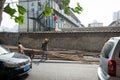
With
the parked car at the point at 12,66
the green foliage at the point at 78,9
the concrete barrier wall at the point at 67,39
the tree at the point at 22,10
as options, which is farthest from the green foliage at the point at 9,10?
the concrete barrier wall at the point at 67,39

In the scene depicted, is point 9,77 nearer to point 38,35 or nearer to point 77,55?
Answer: point 77,55

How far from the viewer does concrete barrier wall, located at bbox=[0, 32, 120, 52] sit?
21.6 metres

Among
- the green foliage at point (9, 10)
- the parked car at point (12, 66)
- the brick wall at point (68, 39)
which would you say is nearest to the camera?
the green foliage at point (9, 10)

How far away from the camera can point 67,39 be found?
23.0 meters

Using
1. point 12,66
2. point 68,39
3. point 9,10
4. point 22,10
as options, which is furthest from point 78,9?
point 68,39

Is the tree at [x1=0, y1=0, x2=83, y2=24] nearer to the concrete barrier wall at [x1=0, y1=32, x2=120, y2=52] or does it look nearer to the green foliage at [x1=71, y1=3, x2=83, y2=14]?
the green foliage at [x1=71, y1=3, x2=83, y2=14]

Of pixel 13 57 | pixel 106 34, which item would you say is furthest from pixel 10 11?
pixel 106 34

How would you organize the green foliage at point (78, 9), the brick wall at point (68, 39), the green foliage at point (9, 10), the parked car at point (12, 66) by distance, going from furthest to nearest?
the brick wall at point (68, 39) → the parked car at point (12, 66) → the green foliage at point (78, 9) → the green foliage at point (9, 10)

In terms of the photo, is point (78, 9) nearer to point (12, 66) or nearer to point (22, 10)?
point (22, 10)

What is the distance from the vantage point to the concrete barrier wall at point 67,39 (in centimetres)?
2159

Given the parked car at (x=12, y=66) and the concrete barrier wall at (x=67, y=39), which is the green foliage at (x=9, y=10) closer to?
the parked car at (x=12, y=66)

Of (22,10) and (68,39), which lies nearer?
(22,10)

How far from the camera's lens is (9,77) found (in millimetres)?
8016

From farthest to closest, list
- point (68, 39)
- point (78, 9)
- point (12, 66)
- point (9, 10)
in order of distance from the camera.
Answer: point (68, 39), point (12, 66), point (78, 9), point (9, 10)
